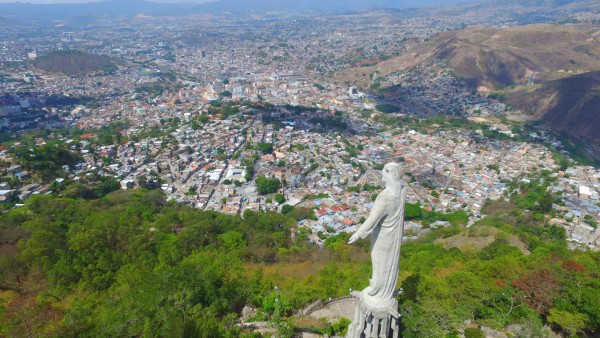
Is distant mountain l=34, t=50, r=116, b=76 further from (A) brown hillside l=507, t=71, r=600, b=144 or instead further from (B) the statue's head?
(B) the statue's head

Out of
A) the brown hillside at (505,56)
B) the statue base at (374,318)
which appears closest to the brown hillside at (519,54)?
the brown hillside at (505,56)

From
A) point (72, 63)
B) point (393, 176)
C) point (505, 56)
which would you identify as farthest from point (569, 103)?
point (72, 63)

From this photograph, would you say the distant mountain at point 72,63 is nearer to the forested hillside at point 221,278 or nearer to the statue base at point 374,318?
the forested hillside at point 221,278

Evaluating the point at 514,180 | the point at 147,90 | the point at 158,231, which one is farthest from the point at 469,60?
the point at 158,231

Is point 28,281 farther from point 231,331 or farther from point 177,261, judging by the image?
point 231,331

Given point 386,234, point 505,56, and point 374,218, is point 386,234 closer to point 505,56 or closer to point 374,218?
point 374,218

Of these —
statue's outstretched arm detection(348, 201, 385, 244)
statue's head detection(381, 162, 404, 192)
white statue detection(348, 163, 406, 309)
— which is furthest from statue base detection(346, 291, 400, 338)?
statue's head detection(381, 162, 404, 192)
